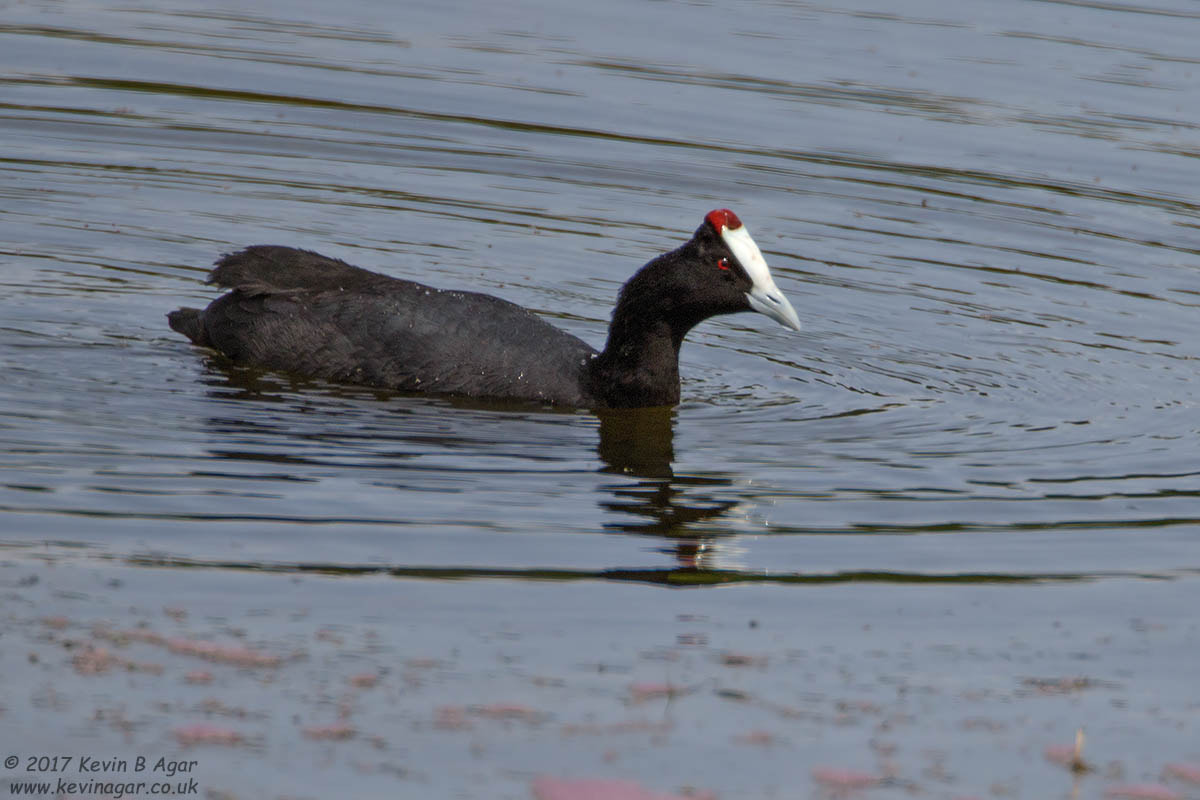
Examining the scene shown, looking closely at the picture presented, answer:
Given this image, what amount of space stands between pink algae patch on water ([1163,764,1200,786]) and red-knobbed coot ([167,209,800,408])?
365 cm

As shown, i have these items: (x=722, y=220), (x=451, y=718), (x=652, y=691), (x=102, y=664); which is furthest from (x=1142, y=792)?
(x=722, y=220)

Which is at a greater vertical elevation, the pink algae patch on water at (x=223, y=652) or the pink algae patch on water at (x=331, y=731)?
the pink algae patch on water at (x=223, y=652)

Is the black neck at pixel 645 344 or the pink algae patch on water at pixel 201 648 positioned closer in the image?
the pink algae patch on water at pixel 201 648

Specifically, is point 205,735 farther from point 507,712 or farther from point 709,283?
point 709,283

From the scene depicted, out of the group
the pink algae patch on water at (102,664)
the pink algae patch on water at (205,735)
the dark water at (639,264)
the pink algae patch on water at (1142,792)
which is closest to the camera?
the pink algae patch on water at (205,735)

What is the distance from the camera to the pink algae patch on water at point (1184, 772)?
4.74m

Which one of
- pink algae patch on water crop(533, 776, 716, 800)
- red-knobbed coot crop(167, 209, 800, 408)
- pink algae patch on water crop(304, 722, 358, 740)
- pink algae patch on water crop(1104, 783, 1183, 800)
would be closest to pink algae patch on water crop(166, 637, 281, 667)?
pink algae patch on water crop(304, 722, 358, 740)

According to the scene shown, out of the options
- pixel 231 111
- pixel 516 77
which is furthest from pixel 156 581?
pixel 516 77

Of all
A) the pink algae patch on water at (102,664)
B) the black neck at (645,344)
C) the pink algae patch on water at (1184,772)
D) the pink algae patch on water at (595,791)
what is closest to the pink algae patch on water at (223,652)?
the pink algae patch on water at (102,664)

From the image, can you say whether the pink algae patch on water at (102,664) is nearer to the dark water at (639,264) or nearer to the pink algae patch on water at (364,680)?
the pink algae patch on water at (364,680)

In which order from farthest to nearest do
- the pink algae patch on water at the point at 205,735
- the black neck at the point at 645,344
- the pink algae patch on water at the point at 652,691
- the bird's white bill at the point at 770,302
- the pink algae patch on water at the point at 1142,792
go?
the black neck at the point at 645,344
the bird's white bill at the point at 770,302
the pink algae patch on water at the point at 652,691
the pink algae patch on water at the point at 1142,792
the pink algae patch on water at the point at 205,735

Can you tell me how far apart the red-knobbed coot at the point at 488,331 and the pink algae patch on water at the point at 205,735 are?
3.89 m

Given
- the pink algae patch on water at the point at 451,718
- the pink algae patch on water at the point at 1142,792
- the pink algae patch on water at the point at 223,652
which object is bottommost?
the pink algae patch on water at the point at 1142,792

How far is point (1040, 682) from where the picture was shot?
530 cm
